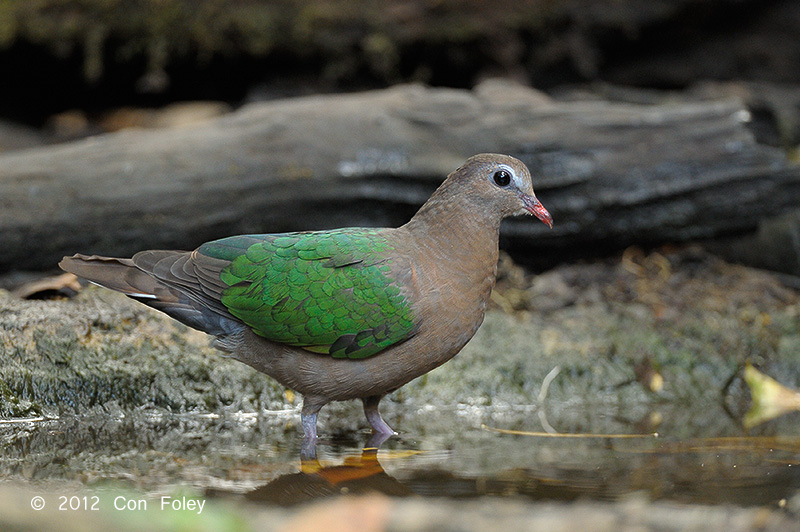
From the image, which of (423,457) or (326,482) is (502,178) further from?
(326,482)

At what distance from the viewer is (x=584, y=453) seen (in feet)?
13.5

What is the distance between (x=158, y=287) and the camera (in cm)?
413

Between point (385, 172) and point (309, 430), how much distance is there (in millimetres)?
2730

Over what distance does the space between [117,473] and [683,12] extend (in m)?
7.88

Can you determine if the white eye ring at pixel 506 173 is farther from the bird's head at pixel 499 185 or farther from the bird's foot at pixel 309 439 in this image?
the bird's foot at pixel 309 439

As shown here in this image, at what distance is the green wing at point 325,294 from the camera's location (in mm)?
3836

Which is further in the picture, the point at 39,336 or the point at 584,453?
the point at 39,336

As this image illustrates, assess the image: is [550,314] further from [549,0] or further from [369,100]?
[549,0]

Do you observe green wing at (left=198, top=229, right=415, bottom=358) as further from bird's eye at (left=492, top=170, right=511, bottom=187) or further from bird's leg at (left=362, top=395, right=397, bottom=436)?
bird's eye at (left=492, top=170, right=511, bottom=187)

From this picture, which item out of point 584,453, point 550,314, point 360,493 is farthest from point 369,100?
point 360,493

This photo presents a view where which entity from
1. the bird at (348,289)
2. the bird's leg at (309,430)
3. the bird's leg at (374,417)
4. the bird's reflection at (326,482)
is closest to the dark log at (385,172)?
the bird at (348,289)

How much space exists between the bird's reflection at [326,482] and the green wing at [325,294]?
510 mm

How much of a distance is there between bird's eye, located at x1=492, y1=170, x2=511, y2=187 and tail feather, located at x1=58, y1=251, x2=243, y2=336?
1.52 metres

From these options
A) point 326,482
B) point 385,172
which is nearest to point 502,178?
point 326,482
